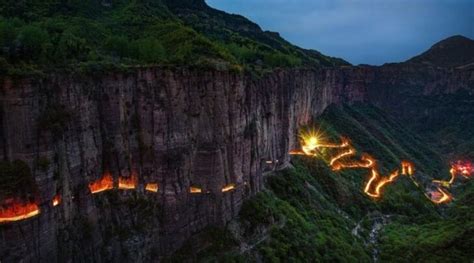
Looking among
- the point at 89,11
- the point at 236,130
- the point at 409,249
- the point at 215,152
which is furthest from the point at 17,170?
the point at 409,249

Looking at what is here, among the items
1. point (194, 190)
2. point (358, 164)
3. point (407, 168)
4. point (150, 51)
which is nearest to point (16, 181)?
point (194, 190)

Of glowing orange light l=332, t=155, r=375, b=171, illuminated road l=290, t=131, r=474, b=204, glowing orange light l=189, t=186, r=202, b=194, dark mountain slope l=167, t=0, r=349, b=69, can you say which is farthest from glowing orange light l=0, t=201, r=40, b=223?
glowing orange light l=332, t=155, r=375, b=171

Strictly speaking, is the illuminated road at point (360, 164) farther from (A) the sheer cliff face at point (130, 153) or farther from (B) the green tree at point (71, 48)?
(B) the green tree at point (71, 48)

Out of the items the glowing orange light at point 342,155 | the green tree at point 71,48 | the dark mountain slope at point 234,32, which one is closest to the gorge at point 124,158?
the green tree at point 71,48

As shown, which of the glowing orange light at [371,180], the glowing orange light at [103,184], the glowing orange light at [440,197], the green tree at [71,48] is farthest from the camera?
the glowing orange light at [440,197]

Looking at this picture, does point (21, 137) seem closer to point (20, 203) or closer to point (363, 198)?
point (20, 203)

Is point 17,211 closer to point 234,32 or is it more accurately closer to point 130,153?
point 130,153
